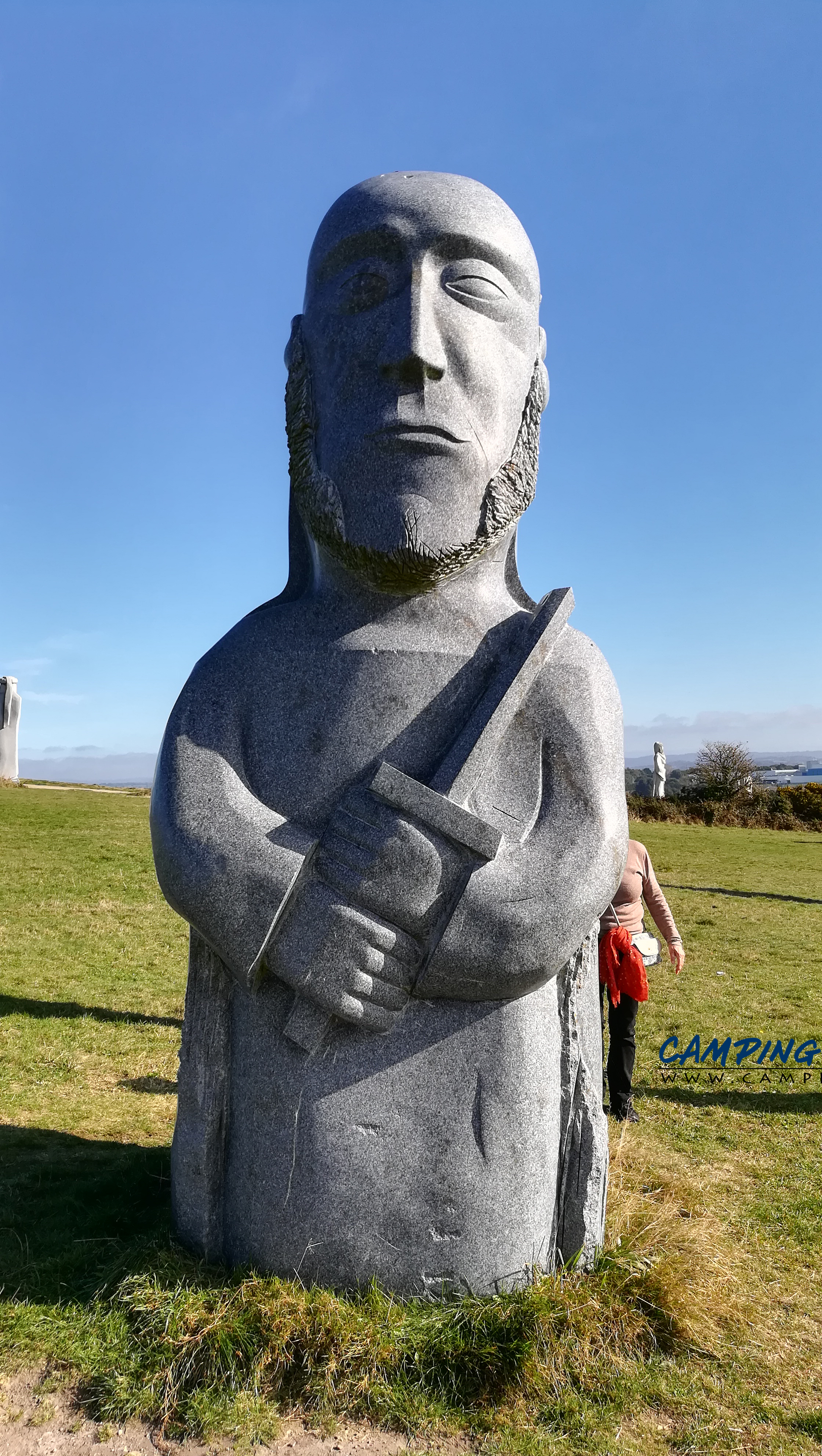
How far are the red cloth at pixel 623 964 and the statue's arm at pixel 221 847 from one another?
8.64 ft

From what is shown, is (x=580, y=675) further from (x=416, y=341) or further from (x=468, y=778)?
(x=416, y=341)

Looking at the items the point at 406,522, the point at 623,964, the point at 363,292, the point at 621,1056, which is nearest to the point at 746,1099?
the point at 621,1056

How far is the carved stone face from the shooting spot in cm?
315

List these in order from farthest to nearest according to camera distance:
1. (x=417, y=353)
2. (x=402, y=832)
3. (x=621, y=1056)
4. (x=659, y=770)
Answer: (x=659, y=770) → (x=621, y=1056) → (x=417, y=353) → (x=402, y=832)

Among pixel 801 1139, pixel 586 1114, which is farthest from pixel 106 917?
pixel 586 1114

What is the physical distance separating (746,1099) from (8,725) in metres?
19.0

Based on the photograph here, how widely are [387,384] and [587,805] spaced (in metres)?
1.47

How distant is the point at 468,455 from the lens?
322cm

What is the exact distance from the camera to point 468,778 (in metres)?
2.98

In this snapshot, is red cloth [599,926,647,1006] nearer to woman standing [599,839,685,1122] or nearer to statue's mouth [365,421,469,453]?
woman standing [599,839,685,1122]

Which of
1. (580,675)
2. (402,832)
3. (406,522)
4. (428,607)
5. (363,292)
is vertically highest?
(363,292)

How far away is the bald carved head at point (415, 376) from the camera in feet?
10.3

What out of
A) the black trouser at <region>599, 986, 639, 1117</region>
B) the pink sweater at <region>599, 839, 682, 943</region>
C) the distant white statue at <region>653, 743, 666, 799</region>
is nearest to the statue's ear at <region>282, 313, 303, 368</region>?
the pink sweater at <region>599, 839, 682, 943</region>

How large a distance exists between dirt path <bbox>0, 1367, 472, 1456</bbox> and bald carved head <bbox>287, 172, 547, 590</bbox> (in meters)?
2.43
